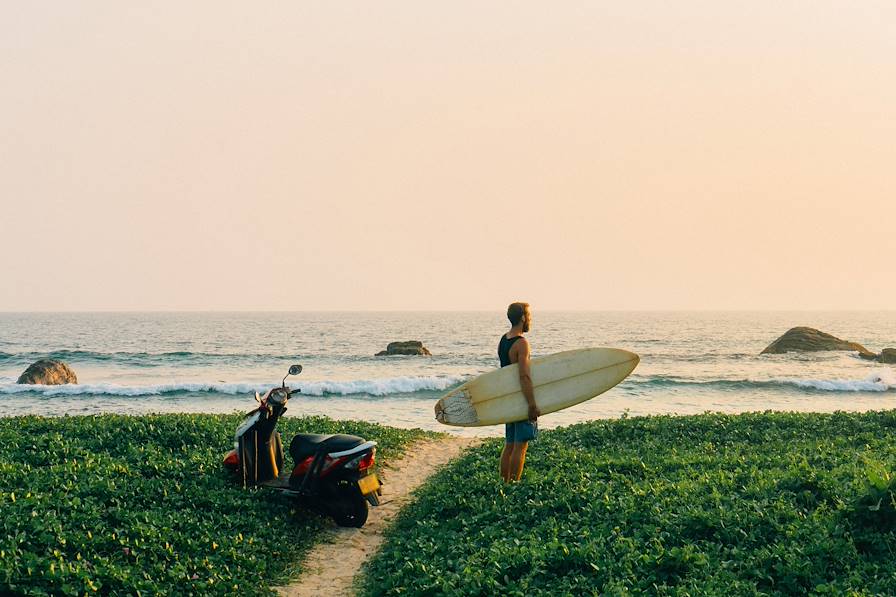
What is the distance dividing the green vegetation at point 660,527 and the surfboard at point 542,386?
1126 millimetres

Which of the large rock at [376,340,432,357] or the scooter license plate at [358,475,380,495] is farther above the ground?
the scooter license plate at [358,475,380,495]

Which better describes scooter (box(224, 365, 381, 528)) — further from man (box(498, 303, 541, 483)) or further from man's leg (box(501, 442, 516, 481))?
man (box(498, 303, 541, 483))

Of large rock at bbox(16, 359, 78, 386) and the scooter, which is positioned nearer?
the scooter

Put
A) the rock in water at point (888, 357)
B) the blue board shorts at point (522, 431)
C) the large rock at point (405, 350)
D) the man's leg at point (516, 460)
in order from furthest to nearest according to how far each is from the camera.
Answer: the large rock at point (405, 350)
the rock in water at point (888, 357)
the man's leg at point (516, 460)
the blue board shorts at point (522, 431)

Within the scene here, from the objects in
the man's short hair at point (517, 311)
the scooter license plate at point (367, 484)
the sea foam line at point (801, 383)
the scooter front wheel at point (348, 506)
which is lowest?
the sea foam line at point (801, 383)

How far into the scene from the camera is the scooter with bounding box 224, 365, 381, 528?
9.81 meters

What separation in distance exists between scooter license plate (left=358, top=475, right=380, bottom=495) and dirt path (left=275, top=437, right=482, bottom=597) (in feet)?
2.34

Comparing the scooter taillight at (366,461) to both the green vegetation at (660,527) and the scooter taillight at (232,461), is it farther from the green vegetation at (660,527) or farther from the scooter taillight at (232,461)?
the scooter taillight at (232,461)

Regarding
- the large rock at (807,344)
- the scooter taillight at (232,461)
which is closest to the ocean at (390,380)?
the large rock at (807,344)

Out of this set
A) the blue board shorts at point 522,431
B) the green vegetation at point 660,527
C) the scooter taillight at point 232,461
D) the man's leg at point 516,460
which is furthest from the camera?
the scooter taillight at point 232,461

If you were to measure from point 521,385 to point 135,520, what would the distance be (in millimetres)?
5598

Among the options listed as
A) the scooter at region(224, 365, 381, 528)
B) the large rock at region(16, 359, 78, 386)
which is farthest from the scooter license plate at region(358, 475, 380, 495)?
the large rock at region(16, 359, 78, 386)

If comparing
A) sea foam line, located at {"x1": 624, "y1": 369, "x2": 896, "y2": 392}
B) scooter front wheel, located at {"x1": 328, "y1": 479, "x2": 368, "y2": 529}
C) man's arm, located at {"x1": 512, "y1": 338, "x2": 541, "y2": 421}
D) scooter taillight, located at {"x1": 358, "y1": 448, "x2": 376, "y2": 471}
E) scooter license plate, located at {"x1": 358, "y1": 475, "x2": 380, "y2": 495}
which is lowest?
sea foam line, located at {"x1": 624, "y1": 369, "x2": 896, "y2": 392}

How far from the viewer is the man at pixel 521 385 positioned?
9.88 metres
